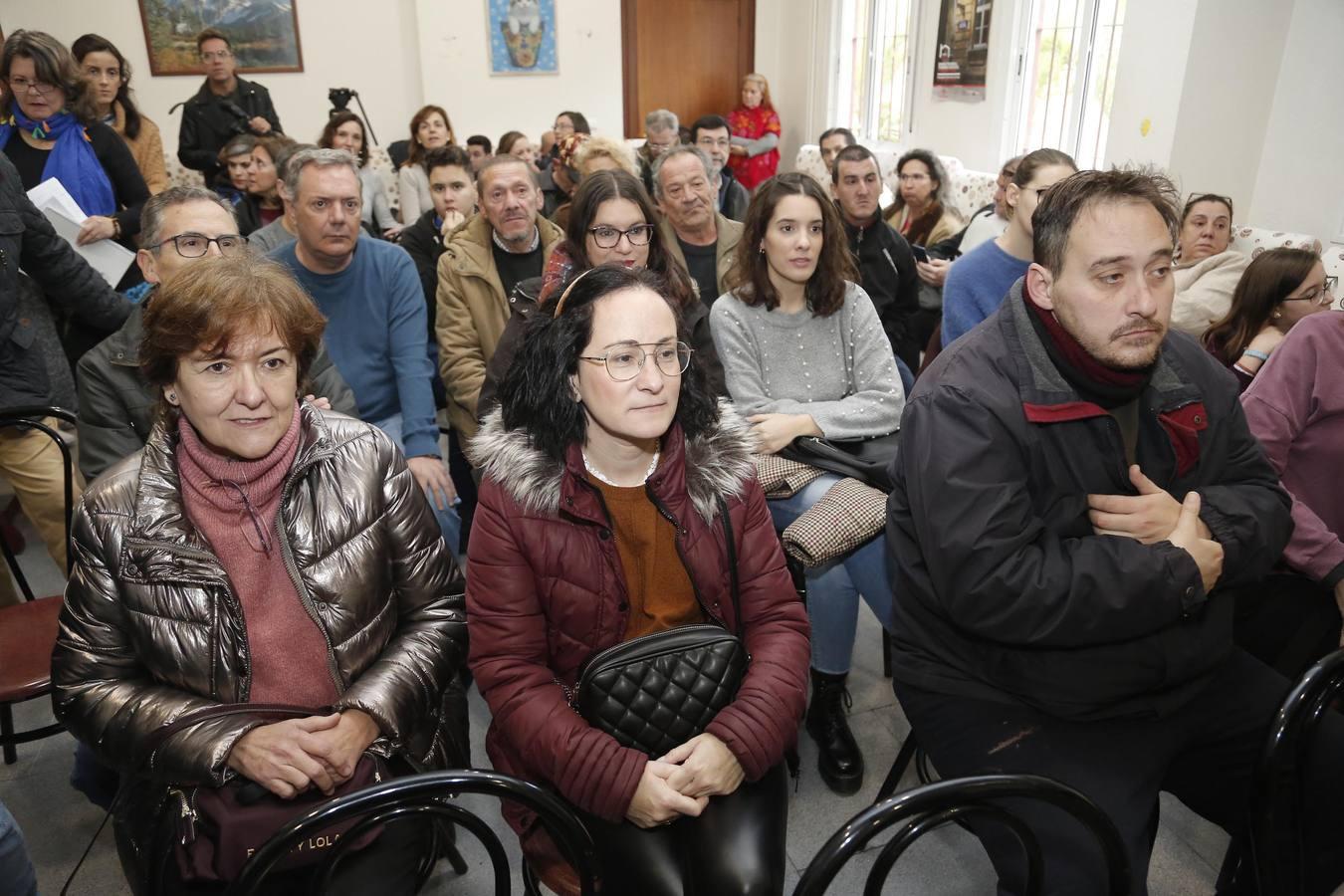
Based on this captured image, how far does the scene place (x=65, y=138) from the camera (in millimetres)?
3291

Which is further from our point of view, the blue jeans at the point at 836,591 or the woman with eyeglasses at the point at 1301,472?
the blue jeans at the point at 836,591

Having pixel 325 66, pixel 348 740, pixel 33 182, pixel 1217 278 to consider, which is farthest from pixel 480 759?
pixel 325 66

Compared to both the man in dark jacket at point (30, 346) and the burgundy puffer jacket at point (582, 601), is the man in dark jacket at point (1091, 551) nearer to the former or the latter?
the burgundy puffer jacket at point (582, 601)

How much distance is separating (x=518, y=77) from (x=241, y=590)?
25.0ft

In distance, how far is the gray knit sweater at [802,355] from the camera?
2371 millimetres

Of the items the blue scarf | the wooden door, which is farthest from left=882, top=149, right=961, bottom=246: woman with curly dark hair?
the wooden door

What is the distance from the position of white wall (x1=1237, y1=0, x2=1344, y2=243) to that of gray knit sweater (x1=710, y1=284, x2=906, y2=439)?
305 cm

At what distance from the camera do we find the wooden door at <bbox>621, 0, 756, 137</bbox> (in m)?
8.43

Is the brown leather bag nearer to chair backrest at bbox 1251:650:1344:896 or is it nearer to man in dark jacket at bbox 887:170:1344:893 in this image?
man in dark jacket at bbox 887:170:1344:893

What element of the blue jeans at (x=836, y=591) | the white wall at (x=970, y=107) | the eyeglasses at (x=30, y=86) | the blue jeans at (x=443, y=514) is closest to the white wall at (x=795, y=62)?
the white wall at (x=970, y=107)

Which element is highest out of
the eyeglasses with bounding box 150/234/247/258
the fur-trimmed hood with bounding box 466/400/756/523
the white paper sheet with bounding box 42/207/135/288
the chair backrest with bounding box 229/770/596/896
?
the eyeglasses with bounding box 150/234/247/258

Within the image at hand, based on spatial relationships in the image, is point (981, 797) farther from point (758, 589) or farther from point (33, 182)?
point (33, 182)

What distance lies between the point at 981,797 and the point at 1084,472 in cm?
71

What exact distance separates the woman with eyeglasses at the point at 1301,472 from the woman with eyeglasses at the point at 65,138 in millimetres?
3623
